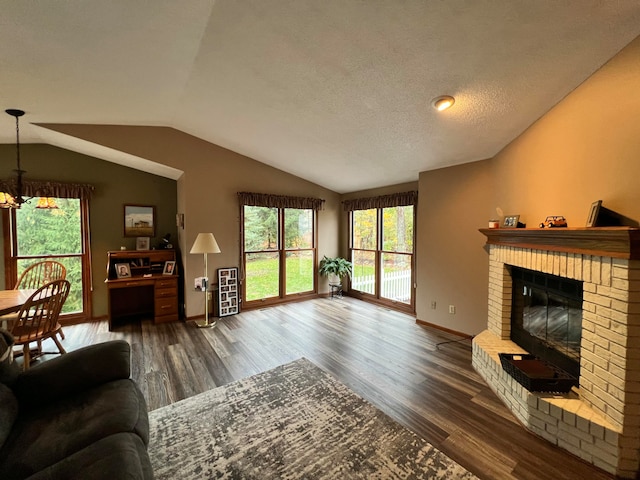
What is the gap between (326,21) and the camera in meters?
1.79

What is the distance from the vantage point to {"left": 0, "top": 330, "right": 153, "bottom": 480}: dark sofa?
108 centimetres

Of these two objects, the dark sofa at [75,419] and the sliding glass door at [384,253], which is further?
the sliding glass door at [384,253]

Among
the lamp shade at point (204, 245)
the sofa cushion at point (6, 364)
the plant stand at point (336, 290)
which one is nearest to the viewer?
the sofa cushion at point (6, 364)

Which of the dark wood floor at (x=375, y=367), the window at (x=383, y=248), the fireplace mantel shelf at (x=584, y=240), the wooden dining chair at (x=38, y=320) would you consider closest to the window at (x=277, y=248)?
the dark wood floor at (x=375, y=367)

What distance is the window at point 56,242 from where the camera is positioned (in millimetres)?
3799

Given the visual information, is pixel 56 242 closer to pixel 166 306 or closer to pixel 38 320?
pixel 38 320

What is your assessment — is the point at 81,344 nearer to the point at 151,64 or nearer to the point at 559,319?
the point at 151,64

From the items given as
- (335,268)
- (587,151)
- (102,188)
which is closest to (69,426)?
(587,151)

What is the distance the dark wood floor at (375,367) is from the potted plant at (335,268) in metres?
0.94

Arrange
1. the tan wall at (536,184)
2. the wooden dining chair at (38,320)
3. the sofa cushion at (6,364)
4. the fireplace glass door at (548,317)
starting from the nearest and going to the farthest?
the sofa cushion at (6,364) → the tan wall at (536,184) → the fireplace glass door at (548,317) → the wooden dining chair at (38,320)

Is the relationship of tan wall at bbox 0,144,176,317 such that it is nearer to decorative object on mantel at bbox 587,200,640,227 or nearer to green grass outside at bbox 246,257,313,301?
green grass outside at bbox 246,257,313,301

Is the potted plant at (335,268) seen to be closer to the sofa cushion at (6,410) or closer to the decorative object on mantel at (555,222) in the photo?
the decorative object on mantel at (555,222)

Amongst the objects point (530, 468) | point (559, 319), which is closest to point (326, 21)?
point (559, 319)

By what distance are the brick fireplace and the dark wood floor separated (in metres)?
0.13
